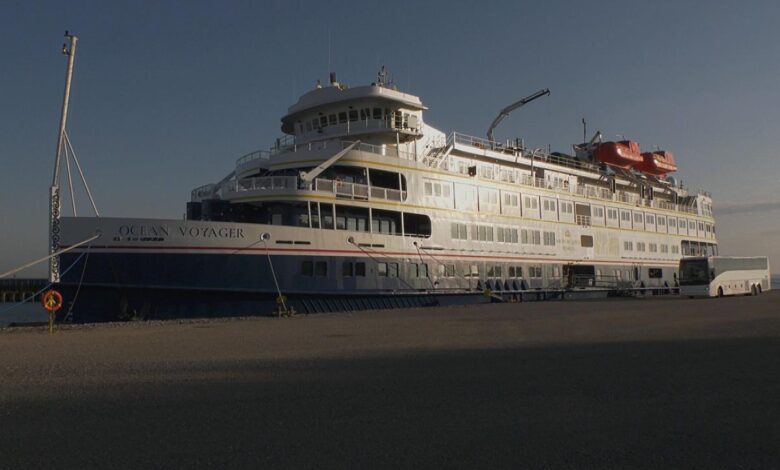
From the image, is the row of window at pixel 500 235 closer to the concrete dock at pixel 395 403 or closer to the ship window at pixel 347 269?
the ship window at pixel 347 269

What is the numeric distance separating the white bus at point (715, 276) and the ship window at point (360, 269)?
78.0ft

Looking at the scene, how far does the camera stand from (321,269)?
22312mm

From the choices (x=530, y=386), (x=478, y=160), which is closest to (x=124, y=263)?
(x=530, y=386)

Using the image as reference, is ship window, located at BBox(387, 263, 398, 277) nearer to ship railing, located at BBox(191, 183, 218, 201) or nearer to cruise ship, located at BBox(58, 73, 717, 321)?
cruise ship, located at BBox(58, 73, 717, 321)

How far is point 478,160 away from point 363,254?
11.1 metres

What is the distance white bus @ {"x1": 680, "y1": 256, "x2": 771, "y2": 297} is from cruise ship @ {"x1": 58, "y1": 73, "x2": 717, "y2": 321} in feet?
12.1

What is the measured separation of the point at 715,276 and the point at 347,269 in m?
26.1

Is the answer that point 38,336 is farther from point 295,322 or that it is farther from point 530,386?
point 530,386

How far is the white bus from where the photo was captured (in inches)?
1441

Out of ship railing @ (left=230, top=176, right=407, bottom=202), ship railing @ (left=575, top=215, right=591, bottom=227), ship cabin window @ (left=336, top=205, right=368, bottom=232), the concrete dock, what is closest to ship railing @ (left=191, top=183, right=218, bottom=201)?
ship railing @ (left=230, top=176, right=407, bottom=202)

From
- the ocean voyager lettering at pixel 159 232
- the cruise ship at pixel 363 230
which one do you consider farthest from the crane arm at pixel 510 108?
the ocean voyager lettering at pixel 159 232

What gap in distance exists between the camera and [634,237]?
135 ft

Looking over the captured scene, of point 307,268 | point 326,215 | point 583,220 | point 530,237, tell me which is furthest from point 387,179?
point 583,220

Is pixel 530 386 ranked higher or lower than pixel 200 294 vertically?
lower
